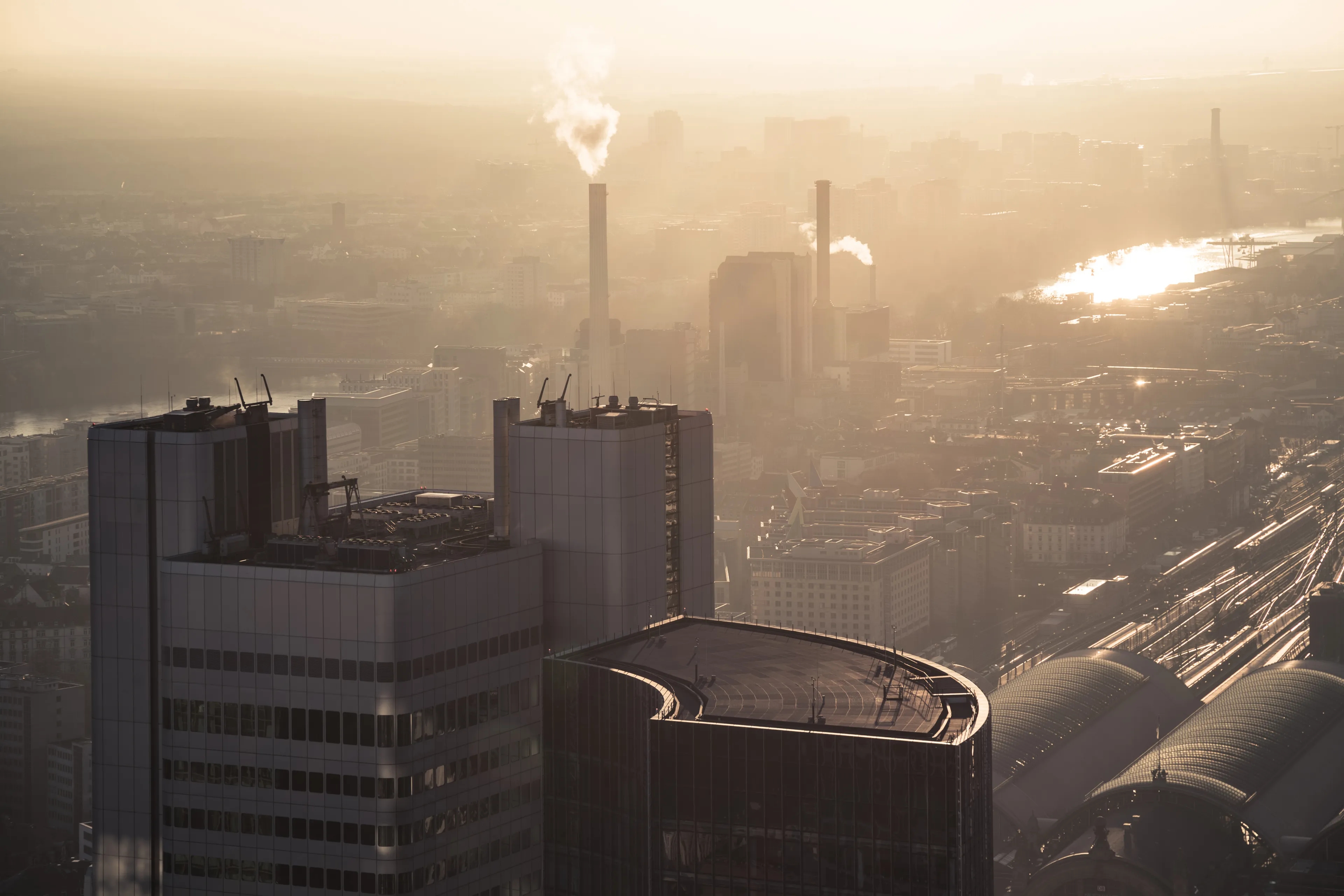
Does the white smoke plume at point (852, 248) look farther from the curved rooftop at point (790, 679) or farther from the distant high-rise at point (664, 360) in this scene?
the curved rooftop at point (790, 679)

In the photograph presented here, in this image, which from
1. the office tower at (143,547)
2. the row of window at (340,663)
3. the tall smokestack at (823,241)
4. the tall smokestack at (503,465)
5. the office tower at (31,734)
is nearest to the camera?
the row of window at (340,663)

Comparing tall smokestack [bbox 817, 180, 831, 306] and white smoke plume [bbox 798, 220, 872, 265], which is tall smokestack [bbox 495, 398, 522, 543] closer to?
tall smokestack [bbox 817, 180, 831, 306]

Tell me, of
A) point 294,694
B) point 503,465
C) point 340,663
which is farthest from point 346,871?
point 503,465

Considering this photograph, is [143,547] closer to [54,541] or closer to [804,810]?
[804,810]

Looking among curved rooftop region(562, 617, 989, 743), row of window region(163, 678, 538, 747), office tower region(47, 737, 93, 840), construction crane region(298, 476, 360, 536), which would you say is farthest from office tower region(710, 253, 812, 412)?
row of window region(163, 678, 538, 747)

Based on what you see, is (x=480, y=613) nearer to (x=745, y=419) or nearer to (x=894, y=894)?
(x=894, y=894)

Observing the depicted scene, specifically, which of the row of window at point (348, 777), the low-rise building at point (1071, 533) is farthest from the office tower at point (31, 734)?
the low-rise building at point (1071, 533)
